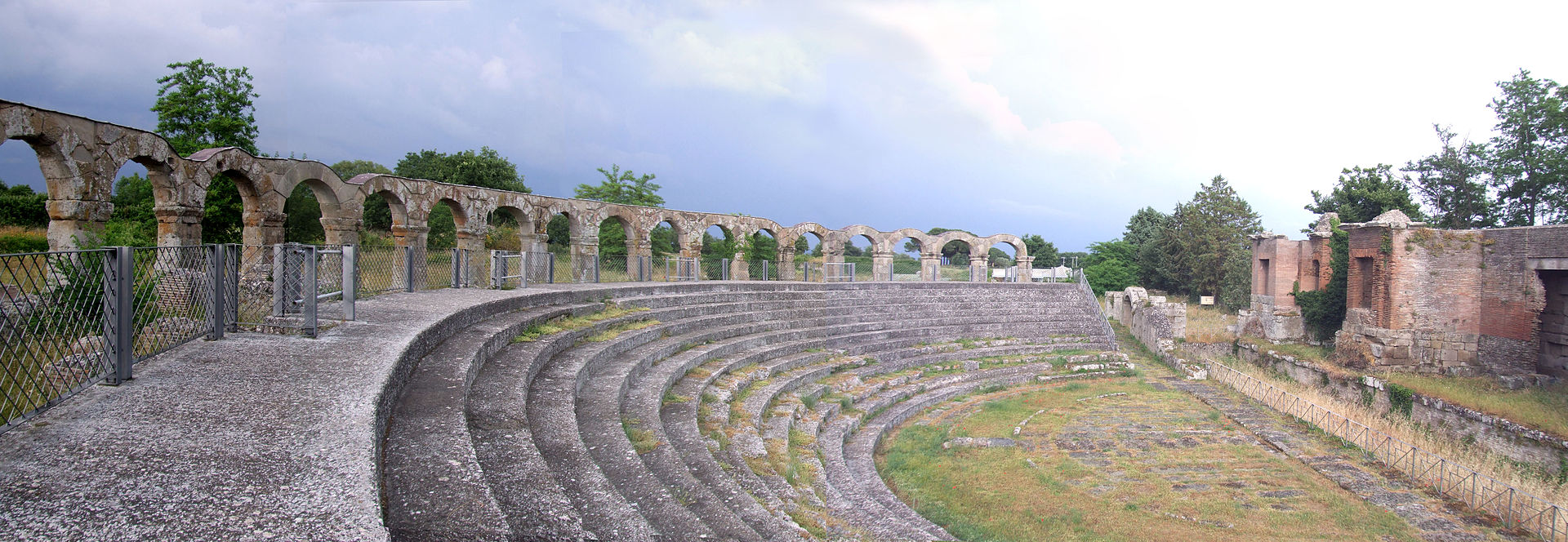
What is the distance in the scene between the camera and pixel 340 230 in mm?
12969

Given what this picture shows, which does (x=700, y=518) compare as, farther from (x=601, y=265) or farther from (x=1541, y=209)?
(x=1541, y=209)

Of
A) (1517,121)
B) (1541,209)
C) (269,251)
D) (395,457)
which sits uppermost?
(1517,121)

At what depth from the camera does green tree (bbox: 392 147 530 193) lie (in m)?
37.1

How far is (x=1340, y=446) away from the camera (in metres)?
11.9

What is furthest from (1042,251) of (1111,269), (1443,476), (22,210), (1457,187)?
(22,210)

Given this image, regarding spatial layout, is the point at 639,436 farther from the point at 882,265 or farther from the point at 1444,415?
the point at 882,265

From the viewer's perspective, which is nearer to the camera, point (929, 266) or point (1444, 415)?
point (1444, 415)

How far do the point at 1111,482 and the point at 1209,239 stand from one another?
3651 cm

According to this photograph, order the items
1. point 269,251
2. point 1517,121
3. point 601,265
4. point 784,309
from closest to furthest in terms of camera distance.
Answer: point 269,251 → point 784,309 → point 601,265 → point 1517,121

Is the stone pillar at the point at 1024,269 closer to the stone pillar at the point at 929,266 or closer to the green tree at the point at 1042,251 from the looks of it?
the stone pillar at the point at 929,266

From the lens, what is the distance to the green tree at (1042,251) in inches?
2386

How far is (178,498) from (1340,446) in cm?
1498

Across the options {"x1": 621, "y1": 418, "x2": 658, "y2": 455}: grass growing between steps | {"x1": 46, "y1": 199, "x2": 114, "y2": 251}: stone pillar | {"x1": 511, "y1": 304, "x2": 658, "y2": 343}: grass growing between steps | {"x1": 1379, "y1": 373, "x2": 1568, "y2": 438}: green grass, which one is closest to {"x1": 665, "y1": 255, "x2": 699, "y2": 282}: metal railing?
{"x1": 511, "y1": 304, "x2": 658, "y2": 343}: grass growing between steps

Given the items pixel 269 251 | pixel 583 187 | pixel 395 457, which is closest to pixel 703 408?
pixel 395 457
